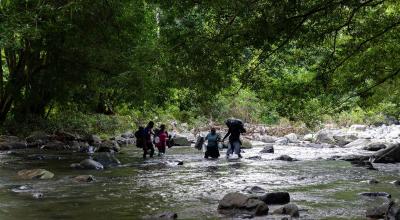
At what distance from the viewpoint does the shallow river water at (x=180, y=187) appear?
7.54 m

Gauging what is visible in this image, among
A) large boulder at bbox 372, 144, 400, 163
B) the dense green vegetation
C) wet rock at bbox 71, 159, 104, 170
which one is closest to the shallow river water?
wet rock at bbox 71, 159, 104, 170

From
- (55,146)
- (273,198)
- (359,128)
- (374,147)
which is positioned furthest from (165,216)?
(359,128)

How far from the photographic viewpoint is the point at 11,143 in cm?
2095

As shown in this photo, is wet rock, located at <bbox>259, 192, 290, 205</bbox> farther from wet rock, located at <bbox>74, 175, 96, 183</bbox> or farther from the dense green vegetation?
wet rock, located at <bbox>74, 175, 96, 183</bbox>

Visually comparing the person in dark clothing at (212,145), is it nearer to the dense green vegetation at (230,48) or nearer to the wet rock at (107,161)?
the dense green vegetation at (230,48)

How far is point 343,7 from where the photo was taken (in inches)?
372

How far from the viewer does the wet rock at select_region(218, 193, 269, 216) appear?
284 inches

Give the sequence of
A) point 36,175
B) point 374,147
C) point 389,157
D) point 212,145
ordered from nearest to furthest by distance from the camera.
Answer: point 36,175
point 389,157
point 212,145
point 374,147

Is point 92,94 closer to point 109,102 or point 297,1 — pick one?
point 109,102

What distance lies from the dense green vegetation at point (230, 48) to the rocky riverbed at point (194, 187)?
1937mm

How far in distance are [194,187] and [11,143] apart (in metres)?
13.4

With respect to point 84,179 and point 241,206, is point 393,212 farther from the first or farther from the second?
point 84,179

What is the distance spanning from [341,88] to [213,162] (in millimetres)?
5388

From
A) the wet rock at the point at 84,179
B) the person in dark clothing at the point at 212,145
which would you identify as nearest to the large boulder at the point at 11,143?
the person in dark clothing at the point at 212,145
